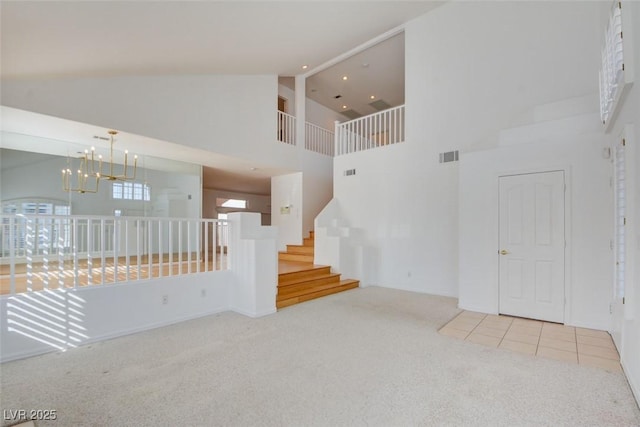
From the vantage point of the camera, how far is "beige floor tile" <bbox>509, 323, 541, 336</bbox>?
3635mm

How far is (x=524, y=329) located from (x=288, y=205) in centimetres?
613

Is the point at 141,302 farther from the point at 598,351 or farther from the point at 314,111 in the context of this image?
the point at 314,111

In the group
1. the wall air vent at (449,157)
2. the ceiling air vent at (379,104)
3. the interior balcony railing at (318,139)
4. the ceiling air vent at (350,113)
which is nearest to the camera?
the wall air vent at (449,157)

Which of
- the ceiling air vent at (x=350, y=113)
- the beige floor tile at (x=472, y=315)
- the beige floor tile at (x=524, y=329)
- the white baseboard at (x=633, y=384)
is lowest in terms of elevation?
the beige floor tile at (x=472, y=315)

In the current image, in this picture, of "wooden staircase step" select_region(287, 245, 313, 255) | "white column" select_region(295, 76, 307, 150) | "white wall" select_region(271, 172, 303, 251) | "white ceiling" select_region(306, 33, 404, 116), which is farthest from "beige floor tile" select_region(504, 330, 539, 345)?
"white ceiling" select_region(306, 33, 404, 116)

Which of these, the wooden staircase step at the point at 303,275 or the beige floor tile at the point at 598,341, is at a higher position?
the wooden staircase step at the point at 303,275

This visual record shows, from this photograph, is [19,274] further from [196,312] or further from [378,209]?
[378,209]

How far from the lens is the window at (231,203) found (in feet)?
41.5

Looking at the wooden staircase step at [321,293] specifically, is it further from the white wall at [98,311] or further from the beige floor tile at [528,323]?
the beige floor tile at [528,323]

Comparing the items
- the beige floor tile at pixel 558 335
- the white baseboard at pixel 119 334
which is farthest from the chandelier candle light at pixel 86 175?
the beige floor tile at pixel 558 335

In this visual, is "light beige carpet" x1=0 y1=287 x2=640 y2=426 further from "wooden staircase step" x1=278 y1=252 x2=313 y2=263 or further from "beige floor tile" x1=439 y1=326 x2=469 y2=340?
"wooden staircase step" x1=278 y1=252 x2=313 y2=263

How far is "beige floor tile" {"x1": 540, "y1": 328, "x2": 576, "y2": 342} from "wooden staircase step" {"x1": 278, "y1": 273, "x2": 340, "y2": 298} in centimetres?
340

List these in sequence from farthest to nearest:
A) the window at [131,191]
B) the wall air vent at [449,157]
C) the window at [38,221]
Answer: the window at [131,191] < the wall air vent at [449,157] < the window at [38,221]

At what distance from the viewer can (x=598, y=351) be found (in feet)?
10.1
